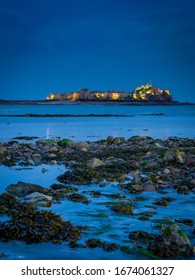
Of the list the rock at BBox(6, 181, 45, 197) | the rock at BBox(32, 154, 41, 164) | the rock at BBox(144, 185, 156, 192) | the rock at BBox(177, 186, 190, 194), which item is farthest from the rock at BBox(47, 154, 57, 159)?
the rock at BBox(177, 186, 190, 194)

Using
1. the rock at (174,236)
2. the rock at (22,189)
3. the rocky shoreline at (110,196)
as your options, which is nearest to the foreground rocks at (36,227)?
the rocky shoreline at (110,196)

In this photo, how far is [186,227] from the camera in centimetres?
898

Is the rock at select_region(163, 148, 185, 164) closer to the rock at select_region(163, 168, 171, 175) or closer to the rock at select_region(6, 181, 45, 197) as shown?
the rock at select_region(163, 168, 171, 175)

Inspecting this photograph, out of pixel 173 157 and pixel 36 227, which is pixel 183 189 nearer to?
pixel 173 157

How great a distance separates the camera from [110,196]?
37.6 feet

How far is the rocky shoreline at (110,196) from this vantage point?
7.92 m

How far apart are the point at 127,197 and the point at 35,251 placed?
4309 millimetres

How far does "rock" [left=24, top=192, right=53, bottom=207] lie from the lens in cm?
1043

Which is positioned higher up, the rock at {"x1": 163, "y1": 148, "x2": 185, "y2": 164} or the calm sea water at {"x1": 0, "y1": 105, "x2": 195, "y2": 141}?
the calm sea water at {"x1": 0, "y1": 105, "x2": 195, "y2": 141}

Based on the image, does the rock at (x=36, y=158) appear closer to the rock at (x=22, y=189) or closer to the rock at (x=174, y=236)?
the rock at (x=22, y=189)
